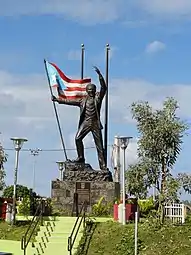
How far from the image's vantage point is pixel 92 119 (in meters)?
24.5

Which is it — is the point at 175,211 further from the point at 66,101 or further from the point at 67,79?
the point at 67,79

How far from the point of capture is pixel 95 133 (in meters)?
24.6

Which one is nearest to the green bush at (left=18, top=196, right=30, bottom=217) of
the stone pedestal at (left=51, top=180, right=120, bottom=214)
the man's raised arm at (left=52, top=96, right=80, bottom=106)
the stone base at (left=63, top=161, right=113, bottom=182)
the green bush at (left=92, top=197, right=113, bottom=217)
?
the stone pedestal at (left=51, top=180, right=120, bottom=214)

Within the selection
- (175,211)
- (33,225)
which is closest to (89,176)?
(175,211)

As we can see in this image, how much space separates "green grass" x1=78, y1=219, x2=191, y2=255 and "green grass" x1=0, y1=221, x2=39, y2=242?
2.22 m

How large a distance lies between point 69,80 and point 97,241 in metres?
10.2

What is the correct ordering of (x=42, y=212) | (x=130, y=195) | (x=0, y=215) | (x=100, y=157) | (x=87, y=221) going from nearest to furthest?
(x=87, y=221), (x=42, y=212), (x=0, y=215), (x=130, y=195), (x=100, y=157)

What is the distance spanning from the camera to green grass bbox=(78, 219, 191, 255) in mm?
16109

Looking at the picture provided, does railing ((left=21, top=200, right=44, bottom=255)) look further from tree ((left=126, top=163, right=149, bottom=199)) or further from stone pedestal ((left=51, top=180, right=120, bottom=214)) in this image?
tree ((left=126, top=163, right=149, bottom=199))

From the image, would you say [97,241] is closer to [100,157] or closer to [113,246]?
[113,246]

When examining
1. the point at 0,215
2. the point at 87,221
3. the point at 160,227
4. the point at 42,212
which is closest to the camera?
the point at 160,227

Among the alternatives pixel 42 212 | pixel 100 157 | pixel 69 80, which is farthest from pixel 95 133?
pixel 42 212

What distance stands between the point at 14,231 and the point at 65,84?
8.46 meters

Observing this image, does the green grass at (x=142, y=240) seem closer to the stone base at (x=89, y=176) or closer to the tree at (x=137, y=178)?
the tree at (x=137, y=178)
